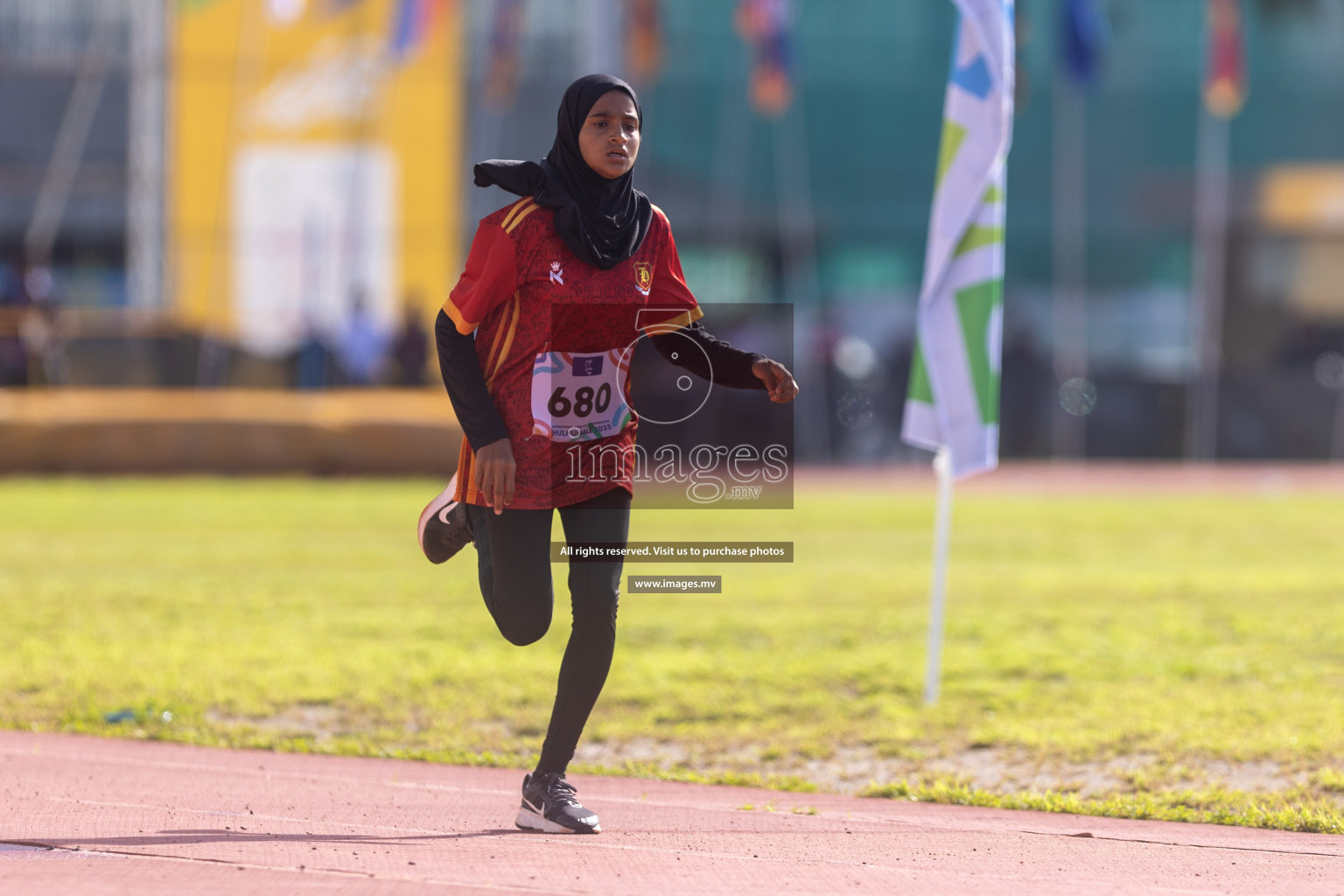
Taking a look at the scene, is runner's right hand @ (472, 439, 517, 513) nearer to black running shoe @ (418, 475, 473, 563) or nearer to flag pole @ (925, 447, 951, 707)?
black running shoe @ (418, 475, 473, 563)

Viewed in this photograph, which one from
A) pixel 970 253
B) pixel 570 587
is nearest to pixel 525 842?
pixel 570 587

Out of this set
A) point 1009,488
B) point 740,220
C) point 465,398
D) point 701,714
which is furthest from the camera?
point 740,220

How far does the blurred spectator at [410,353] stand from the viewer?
23766 millimetres

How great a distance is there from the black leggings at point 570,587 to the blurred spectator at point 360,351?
19798 mm

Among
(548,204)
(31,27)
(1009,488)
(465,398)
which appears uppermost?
(31,27)

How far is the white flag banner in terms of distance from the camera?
7.41 m

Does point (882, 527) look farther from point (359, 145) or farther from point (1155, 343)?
point (1155, 343)

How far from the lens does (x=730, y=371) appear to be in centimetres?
509

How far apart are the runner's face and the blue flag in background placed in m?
20.4

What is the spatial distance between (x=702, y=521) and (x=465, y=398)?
32.8 ft

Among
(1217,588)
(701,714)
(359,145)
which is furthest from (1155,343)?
(701,714)

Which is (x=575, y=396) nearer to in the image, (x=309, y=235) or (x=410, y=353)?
(x=410, y=353)

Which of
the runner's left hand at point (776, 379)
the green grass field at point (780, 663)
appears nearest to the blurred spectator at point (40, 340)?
the green grass field at point (780, 663)

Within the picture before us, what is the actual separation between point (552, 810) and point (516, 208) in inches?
67.1
